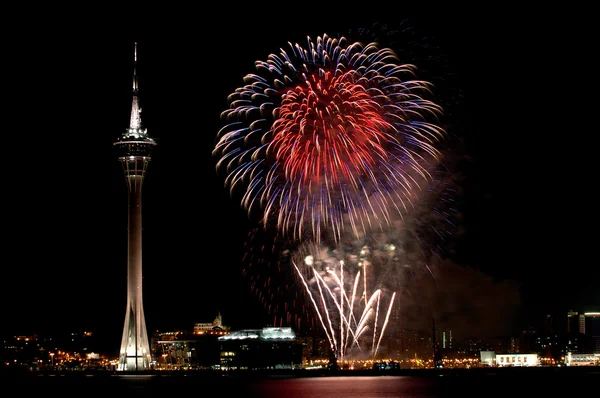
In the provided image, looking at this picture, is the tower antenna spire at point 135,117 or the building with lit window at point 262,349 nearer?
the tower antenna spire at point 135,117

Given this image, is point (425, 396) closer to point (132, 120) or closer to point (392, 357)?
point (132, 120)

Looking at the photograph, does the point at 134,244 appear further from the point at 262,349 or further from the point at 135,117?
the point at 262,349

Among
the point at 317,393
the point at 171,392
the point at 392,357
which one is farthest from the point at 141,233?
the point at 392,357

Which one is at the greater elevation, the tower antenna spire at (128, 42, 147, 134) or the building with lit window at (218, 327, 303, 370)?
the tower antenna spire at (128, 42, 147, 134)

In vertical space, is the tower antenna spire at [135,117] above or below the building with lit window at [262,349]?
above

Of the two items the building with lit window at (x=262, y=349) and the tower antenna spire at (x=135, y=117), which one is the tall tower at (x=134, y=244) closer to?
the tower antenna spire at (x=135, y=117)

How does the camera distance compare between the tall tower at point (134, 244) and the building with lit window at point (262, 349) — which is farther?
the building with lit window at point (262, 349)

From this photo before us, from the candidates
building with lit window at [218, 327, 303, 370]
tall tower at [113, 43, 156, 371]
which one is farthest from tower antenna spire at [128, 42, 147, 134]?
building with lit window at [218, 327, 303, 370]

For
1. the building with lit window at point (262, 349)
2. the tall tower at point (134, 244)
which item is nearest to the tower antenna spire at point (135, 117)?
the tall tower at point (134, 244)

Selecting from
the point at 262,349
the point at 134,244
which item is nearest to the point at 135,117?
the point at 134,244

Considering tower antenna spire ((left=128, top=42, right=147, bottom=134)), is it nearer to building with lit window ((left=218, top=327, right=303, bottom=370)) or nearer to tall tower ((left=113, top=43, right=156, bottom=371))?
tall tower ((left=113, top=43, right=156, bottom=371))
